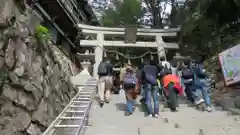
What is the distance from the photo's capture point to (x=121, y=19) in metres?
18.1

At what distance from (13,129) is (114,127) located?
Result: 2152mm

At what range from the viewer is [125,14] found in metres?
18.2

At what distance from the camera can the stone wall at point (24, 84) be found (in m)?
5.65

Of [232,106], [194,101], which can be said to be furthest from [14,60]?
[232,106]

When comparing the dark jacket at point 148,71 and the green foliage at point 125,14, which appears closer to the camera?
the dark jacket at point 148,71

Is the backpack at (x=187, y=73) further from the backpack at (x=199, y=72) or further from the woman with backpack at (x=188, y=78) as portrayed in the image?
the backpack at (x=199, y=72)

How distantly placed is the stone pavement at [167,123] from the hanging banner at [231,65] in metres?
0.98

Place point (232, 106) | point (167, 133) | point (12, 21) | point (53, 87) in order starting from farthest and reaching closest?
point (53, 87), point (232, 106), point (12, 21), point (167, 133)

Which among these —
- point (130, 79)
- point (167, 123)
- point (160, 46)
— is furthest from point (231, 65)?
point (160, 46)

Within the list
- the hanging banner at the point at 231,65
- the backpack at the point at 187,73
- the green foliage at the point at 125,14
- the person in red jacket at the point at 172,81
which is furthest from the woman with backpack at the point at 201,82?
the green foliage at the point at 125,14

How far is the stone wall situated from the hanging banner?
513 cm

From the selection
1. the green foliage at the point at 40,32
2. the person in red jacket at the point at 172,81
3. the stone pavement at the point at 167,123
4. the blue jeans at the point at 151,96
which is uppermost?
the green foliage at the point at 40,32

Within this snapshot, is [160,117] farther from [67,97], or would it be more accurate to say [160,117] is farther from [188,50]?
[188,50]

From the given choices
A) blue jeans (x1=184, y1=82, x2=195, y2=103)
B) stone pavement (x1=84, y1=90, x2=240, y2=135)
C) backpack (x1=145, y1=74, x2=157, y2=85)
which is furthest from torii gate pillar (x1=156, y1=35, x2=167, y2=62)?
backpack (x1=145, y1=74, x2=157, y2=85)
